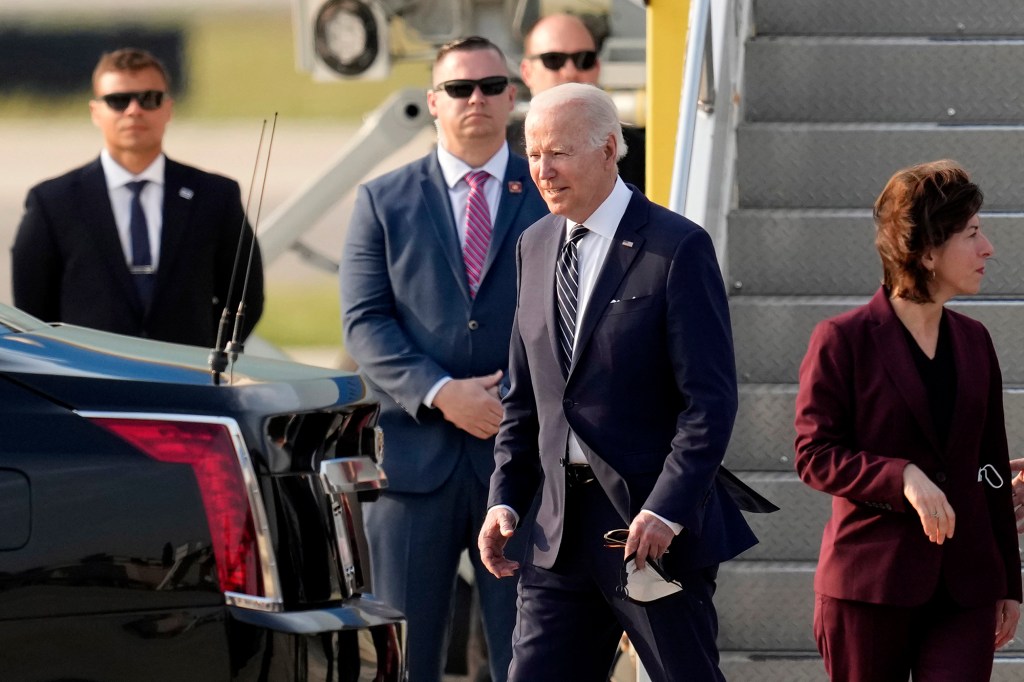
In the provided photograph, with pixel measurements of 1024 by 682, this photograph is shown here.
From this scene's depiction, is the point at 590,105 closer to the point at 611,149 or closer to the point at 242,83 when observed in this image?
the point at 611,149

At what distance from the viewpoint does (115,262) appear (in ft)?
19.7

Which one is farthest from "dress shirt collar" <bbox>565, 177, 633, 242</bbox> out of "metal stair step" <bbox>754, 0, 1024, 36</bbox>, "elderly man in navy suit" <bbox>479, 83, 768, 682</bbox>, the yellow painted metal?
"metal stair step" <bbox>754, 0, 1024, 36</bbox>

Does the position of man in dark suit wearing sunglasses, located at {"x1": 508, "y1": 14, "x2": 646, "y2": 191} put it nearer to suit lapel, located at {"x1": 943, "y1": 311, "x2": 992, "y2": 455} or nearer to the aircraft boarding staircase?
the aircraft boarding staircase

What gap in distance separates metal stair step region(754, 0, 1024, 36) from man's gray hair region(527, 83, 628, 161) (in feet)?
9.86

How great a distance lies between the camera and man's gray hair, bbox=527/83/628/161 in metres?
4.04

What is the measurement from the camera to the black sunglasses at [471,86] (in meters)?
5.67

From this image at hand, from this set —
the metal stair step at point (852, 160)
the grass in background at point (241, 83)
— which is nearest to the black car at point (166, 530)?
the metal stair step at point (852, 160)

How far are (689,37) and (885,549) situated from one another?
2.15 metres

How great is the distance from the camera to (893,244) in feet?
14.3

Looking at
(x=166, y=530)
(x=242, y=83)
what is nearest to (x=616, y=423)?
(x=166, y=530)

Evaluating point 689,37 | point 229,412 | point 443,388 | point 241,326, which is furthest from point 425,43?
point 229,412

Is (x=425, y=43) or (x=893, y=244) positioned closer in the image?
(x=893, y=244)

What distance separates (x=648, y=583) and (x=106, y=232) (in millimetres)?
2755

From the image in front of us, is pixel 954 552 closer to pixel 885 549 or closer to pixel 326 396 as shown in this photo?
pixel 885 549
